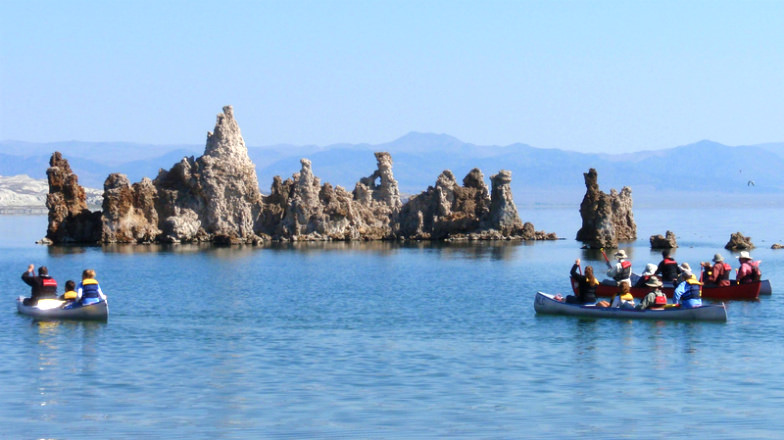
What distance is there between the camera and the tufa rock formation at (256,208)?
80.8 meters

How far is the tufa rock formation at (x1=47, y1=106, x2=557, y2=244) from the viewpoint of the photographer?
80.8 metres

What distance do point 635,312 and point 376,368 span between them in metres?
11.0

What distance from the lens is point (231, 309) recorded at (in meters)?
38.6

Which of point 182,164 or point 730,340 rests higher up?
point 182,164

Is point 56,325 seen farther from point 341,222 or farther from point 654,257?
point 341,222

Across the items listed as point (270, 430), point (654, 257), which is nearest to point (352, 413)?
point (270, 430)

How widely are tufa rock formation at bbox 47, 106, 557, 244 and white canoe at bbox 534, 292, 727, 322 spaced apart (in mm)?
48611

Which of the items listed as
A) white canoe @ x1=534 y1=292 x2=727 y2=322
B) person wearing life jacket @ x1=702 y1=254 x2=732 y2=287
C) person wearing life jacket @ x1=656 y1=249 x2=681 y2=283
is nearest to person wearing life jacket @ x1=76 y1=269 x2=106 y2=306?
white canoe @ x1=534 y1=292 x2=727 y2=322

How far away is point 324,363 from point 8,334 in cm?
977

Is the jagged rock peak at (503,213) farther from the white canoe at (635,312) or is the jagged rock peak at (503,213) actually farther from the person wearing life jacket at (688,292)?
the person wearing life jacket at (688,292)

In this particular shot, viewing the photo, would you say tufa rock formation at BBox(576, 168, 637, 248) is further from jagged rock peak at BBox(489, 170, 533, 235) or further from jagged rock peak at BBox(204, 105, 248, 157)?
jagged rock peak at BBox(204, 105, 248, 157)

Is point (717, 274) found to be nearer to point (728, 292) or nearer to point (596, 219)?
point (728, 292)

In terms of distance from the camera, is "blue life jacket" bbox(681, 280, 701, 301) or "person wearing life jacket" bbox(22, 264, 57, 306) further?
"person wearing life jacket" bbox(22, 264, 57, 306)

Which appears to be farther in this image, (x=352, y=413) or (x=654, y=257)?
(x=654, y=257)
